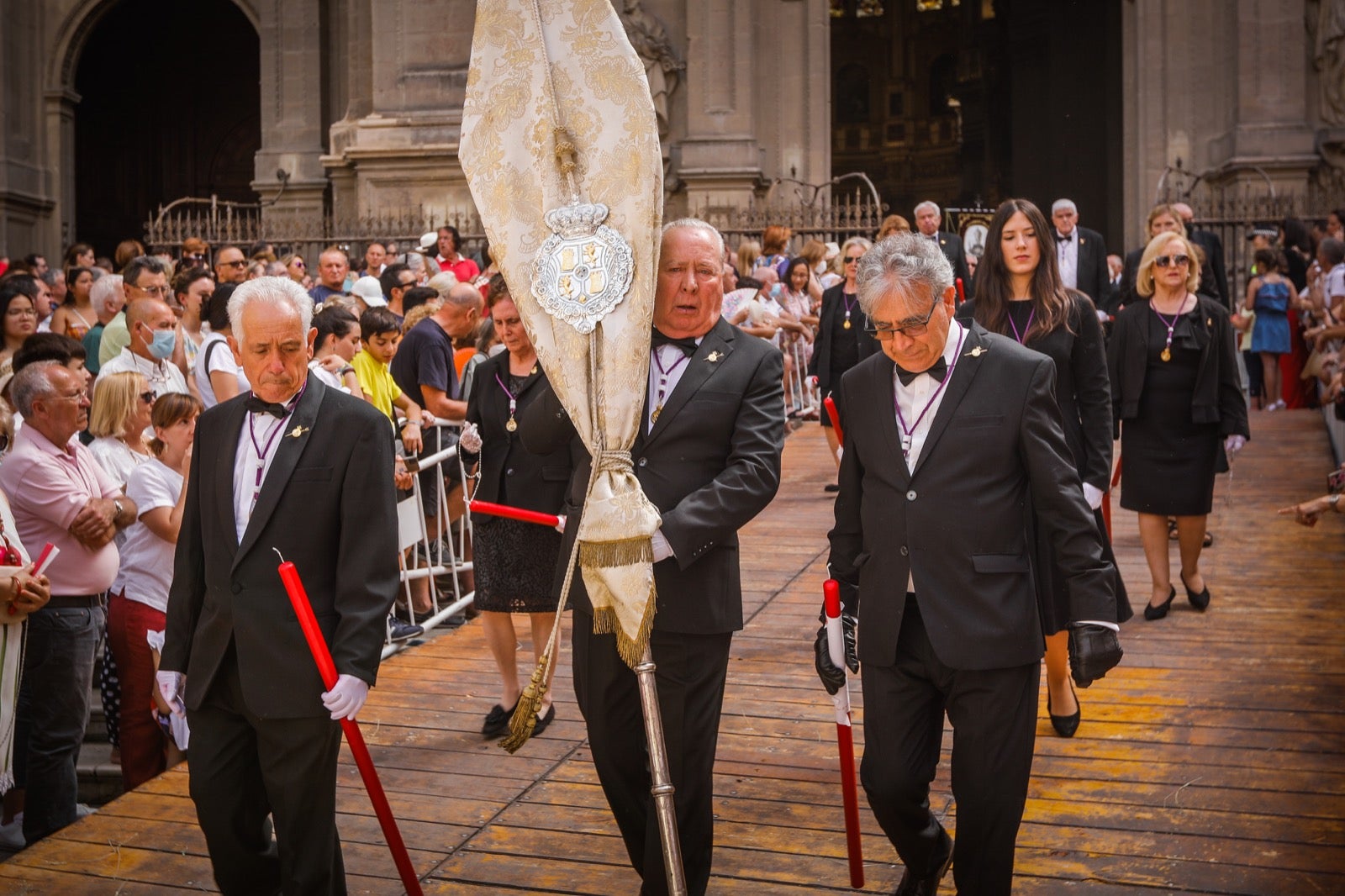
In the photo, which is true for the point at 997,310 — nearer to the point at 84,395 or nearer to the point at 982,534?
the point at 982,534

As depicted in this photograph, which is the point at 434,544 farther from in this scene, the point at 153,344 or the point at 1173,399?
the point at 1173,399

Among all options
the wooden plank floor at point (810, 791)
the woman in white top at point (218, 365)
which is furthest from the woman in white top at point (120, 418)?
the wooden plank floor at point (810, 791)

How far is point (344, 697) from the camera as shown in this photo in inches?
157

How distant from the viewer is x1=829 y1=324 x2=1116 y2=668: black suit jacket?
159 inches

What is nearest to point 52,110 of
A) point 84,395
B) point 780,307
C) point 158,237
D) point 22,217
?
point 22,217

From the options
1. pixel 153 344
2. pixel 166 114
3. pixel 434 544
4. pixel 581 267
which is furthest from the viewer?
pixel 166 114

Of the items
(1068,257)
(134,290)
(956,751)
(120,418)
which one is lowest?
(956,751)

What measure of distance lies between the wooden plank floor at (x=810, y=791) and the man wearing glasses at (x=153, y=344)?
199cm

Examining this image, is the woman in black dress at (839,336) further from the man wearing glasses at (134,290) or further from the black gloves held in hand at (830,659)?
the black gloves held in hand at (830,659)

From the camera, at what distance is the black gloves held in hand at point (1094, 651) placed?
13.1 feet

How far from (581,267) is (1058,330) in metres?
2.83

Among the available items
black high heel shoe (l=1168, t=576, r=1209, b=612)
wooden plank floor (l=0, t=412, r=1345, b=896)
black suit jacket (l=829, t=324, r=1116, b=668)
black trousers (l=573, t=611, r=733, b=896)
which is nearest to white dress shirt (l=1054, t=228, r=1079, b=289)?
black high heel shoe (l=1168, t=576, r=1209, b=612)

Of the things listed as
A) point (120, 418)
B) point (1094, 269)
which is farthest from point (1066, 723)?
point (1094, 269)

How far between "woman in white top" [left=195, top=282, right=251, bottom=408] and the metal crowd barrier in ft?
3.26
